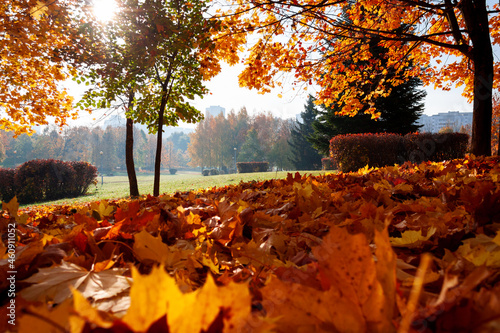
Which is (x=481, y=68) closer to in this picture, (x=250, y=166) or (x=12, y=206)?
(x=12, y=206)

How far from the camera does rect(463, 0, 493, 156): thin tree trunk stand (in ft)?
18.7

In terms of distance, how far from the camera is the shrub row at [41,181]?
16281 millimetres

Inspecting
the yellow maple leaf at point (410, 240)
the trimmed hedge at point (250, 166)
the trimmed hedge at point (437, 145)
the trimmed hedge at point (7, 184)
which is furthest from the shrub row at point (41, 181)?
the trimmed hedge at point (437, 145)

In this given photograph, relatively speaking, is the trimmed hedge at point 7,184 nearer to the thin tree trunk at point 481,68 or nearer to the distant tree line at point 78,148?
the thin tree trunk at point 481,68

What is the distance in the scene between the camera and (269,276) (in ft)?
2.02

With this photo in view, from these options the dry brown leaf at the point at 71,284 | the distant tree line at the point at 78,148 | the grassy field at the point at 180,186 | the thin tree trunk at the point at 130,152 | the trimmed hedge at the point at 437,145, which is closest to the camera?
the dry brown leaf at the point at 71,284

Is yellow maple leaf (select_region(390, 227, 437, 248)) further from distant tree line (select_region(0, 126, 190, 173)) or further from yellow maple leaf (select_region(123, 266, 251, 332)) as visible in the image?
distant tree line (select_region(0, 126, 190, 173))

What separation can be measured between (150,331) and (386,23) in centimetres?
800

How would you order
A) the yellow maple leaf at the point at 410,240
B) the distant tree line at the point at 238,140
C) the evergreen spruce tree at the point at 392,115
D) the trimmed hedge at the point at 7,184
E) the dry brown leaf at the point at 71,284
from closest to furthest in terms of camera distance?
1. the dry brown leaf at the point at 71,284
2. the yellow maple leaf at the point at 410,240
3. the trimmed hedge at the point at 7,184
4. the evergreen spruce tree at the point at 392,115
5. the distant tree line at the point at 238,140

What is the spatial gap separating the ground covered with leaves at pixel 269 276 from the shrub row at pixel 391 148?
38.5 feet

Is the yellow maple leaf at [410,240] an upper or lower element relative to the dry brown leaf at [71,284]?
upper

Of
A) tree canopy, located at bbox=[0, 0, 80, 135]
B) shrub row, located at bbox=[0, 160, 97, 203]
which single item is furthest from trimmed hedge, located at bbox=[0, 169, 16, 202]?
tree canopy, located at bbox=[0, 0, 80, 135]

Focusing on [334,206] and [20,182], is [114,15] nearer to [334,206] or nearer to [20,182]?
[334,206]

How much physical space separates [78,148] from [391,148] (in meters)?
78.8
